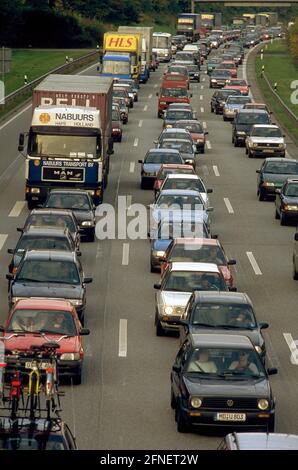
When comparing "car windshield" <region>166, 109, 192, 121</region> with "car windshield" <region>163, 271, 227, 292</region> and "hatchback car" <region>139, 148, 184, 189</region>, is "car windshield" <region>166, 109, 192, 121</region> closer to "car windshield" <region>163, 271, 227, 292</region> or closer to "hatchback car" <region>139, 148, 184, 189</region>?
"hatchback car" <region>139, 148, 184, 189</region>

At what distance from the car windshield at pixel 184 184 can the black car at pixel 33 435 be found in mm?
27761

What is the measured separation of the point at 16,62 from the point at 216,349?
96.4 metres

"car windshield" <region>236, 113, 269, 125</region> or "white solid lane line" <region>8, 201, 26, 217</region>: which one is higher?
"white solid lane line" <region>8, 201, 26, 217</region>

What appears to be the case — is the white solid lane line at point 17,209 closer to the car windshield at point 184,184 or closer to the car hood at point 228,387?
the car windshield at point 184,184

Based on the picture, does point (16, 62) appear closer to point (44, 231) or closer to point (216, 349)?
point (44, 231)

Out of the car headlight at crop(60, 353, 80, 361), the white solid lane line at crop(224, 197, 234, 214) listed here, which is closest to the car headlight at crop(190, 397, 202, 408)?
the car headlight at crop(60, 353, 80, 361)

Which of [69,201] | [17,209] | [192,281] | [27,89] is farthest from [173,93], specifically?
[192,281]

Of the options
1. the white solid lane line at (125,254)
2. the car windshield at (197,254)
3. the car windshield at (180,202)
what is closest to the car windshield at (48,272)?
the car windshield at (197,254)

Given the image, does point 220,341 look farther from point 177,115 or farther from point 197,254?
point 177,115

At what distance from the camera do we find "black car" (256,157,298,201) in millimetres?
49125

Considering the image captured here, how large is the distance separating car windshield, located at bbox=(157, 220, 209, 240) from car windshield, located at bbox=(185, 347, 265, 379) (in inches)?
557

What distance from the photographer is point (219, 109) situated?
8000 centimetres

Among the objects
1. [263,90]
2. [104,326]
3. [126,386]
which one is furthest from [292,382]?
[263,90]

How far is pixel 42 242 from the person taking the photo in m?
34.4
